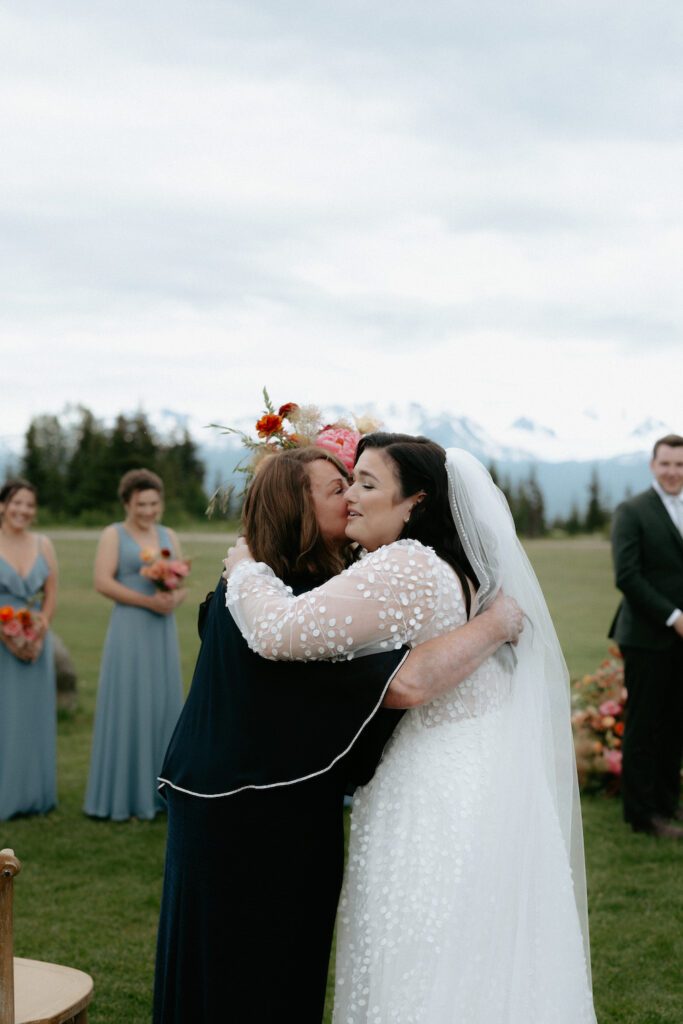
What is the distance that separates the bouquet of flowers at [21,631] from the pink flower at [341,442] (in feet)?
13.6

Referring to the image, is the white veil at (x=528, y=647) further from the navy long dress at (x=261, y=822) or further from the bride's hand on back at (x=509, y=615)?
the navy long dress at (x=261, y=822)

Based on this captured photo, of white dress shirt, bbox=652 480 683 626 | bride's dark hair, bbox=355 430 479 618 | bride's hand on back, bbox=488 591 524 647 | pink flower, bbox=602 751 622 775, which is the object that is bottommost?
pink flower, bbox=602 751 622 775

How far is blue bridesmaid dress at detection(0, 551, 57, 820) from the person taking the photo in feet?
22.4

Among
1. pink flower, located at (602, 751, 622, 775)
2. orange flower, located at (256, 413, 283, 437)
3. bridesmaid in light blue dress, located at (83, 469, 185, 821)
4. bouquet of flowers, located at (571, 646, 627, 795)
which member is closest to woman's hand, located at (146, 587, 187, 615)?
bridesmaid in light blue dress, located at (83, 469, 185, 821)

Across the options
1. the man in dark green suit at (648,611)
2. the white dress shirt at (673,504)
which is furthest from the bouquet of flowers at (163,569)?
the white dress shirt at (673,504)

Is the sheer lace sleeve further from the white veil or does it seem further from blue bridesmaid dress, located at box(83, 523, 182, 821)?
blue bridesmaid dress, located at box(83, 523, 182, 821)

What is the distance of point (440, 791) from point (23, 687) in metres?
5.04

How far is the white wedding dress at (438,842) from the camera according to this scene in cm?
247

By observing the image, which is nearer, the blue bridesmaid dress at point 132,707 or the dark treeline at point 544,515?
the blue bridesmaid dress at point 132,707

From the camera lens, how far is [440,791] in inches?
104

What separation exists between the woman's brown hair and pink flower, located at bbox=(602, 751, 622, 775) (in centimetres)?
508

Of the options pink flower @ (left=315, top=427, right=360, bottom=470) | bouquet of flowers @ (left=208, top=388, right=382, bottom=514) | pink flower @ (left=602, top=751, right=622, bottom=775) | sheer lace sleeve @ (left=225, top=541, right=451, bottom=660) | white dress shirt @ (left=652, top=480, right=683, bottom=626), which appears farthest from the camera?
pink flower @ (left=602, top=751, right=622, bottom=775)

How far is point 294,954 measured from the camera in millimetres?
2629

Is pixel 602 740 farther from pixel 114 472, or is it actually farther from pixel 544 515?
pixel 114 472
